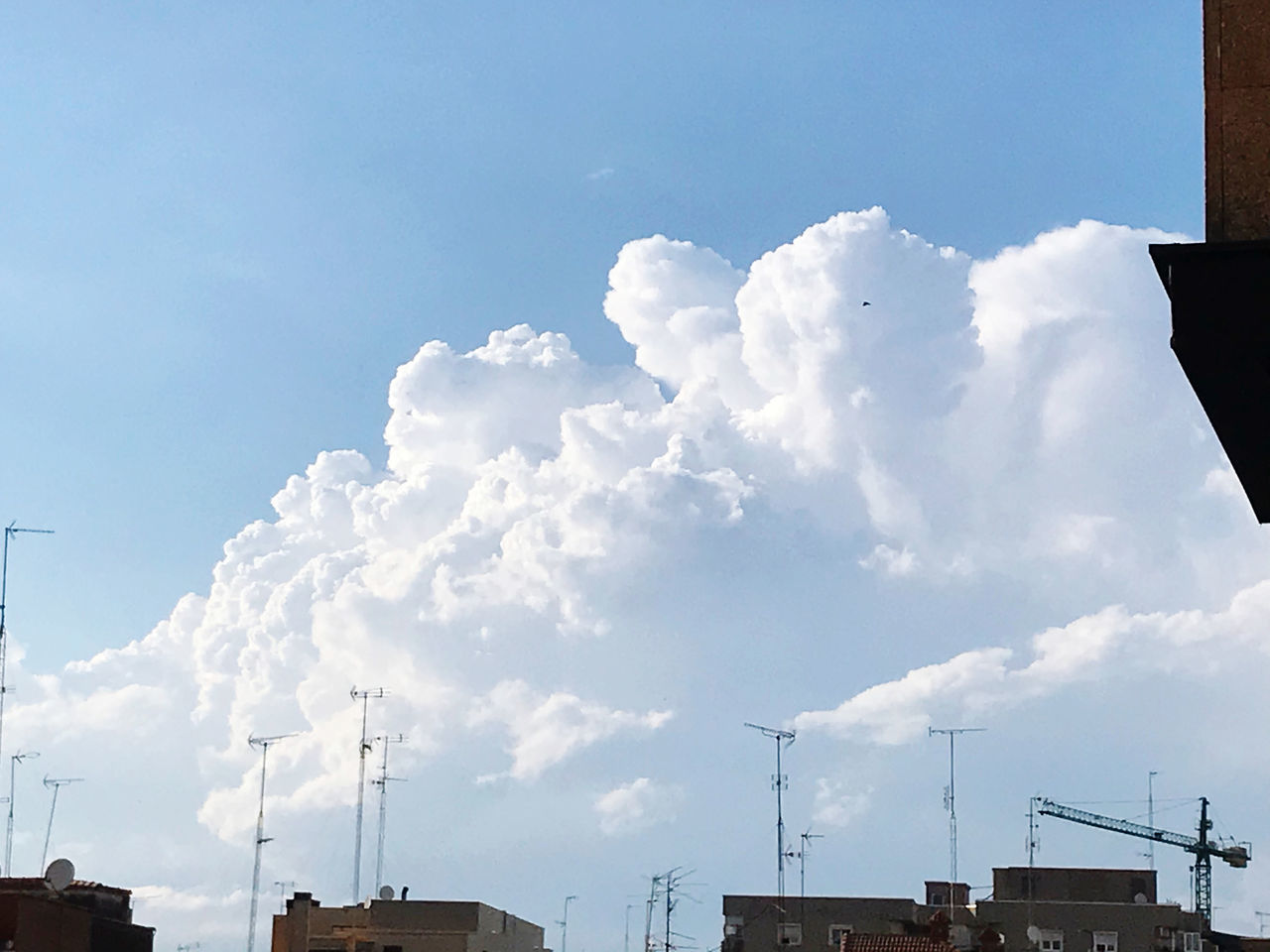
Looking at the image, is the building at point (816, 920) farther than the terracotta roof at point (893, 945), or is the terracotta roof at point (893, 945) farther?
the building at point (816, 920)

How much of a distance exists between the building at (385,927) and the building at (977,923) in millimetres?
11831

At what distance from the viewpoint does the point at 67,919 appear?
4056cm

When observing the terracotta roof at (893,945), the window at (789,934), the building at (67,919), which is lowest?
the building at (67,919)

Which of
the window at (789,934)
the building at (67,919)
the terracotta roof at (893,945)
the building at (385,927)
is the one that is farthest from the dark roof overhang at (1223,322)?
the window at (789,934)

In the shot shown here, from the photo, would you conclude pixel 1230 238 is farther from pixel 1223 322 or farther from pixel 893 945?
pixel 893 945

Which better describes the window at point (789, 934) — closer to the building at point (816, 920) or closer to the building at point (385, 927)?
the building at point (816, 920)

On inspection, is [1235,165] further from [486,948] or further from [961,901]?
[961,901]

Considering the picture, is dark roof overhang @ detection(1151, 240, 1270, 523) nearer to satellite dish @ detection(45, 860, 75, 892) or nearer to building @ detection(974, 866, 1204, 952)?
satellite dish @ detection(45, 860, 75, 892)

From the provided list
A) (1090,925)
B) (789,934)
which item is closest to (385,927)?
(789,934)

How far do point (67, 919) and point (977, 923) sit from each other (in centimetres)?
4495

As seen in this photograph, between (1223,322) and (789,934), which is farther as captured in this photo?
(789,934)

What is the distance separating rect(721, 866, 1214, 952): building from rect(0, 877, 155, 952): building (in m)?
36.3

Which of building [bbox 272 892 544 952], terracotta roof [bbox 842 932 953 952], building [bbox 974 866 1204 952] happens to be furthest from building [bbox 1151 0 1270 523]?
building [bbox 974 866 1204 952]

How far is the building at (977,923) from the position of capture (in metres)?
77.4
